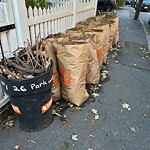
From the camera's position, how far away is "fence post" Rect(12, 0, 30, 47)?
2.02 metres

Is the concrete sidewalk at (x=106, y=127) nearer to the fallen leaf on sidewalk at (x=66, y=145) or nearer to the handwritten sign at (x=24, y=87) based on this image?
the fallen leaf on sidewalk at (x=66, y=145)

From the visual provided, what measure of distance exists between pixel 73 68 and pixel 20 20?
0.92 metres

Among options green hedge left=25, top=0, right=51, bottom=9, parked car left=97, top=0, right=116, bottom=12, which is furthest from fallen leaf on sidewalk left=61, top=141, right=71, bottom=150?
parked car left=97, top=0, right=116, bottom=12

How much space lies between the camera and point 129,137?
2.06 m

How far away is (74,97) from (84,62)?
53 centimetres

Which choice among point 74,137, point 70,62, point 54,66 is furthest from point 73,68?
point 74,137

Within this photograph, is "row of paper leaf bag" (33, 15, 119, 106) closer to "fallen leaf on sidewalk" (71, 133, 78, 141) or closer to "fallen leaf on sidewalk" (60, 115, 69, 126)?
"fallen leaf on sidewalk" (60, 115, 69, 126)

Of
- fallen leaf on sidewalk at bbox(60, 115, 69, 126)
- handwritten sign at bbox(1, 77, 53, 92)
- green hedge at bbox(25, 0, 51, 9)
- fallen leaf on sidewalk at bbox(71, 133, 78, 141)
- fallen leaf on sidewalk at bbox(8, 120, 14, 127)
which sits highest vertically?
green hedge at bbox(25, 0, 51, 9)

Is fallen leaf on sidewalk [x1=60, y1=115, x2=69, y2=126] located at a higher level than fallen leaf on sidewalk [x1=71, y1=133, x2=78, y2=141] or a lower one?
lower

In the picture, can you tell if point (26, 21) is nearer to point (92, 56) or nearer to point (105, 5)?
point (92, 56)

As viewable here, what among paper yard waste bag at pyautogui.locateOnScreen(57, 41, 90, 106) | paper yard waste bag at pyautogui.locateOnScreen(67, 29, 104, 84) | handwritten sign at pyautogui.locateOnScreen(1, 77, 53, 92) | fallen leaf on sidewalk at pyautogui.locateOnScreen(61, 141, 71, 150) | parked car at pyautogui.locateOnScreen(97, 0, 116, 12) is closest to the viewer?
handwritten sign at pyautogui.locateOnScreen(1, 77, 53, 92)

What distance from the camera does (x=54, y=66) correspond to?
7.55 feet

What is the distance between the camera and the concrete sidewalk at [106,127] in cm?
195

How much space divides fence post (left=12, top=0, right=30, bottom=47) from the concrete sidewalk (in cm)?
120
